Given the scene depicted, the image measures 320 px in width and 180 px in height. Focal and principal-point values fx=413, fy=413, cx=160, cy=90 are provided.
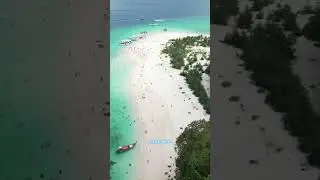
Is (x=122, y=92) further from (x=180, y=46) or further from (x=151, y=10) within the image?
(x=151, y=10)

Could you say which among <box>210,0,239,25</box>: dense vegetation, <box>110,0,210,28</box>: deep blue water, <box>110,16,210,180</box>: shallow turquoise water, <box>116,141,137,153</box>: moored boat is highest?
<box>210,0,239,25</box>: dense vegetation

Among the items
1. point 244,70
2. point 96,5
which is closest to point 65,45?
point 96,5

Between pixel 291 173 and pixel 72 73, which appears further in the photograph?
pixel 72 73

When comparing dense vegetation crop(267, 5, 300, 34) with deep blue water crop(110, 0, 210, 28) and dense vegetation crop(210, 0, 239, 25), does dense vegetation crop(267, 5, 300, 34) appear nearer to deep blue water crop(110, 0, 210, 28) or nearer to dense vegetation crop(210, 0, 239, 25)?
dense vegetation crop(210, 0, 239, 25)

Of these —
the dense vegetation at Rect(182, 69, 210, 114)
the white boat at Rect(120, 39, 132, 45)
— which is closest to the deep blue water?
the white boat at Rect(120, 39, 132, 45)

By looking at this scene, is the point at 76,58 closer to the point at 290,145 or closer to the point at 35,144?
the point at 35,144

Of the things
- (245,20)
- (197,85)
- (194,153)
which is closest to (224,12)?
(245,20)
